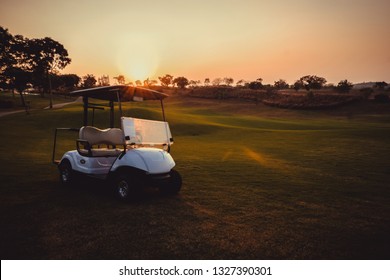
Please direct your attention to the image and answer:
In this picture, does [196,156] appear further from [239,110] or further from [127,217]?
[239,110]

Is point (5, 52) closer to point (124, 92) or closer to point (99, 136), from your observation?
point (99, 136)

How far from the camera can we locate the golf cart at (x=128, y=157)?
6.81 m

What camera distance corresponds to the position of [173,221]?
5.77m

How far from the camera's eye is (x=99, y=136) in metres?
8.27

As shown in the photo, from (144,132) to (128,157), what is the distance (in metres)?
0.91

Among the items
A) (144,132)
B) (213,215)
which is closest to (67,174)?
(144,132)

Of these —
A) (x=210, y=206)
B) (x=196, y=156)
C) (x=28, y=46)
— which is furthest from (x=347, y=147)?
(x=28, y=46)

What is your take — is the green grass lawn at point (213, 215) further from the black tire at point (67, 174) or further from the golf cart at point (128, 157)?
the golf cart at point (128, 157)

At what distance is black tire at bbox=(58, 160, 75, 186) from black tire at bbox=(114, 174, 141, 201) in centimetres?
210

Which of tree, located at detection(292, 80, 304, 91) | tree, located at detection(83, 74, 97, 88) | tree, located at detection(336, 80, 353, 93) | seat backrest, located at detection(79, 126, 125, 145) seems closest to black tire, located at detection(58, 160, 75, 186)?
seat backrest, located at detection(79, 126, 125, 145)

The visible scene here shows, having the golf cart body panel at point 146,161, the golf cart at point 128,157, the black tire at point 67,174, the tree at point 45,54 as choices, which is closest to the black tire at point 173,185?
the golf cart at point 128,157

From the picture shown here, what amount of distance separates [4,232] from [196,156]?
1052 centimetres

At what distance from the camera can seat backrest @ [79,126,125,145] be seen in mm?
7891

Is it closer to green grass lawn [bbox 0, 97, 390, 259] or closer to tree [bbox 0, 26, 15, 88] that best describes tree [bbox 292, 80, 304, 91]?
tree [bbox 0, 26, 15, 88]
